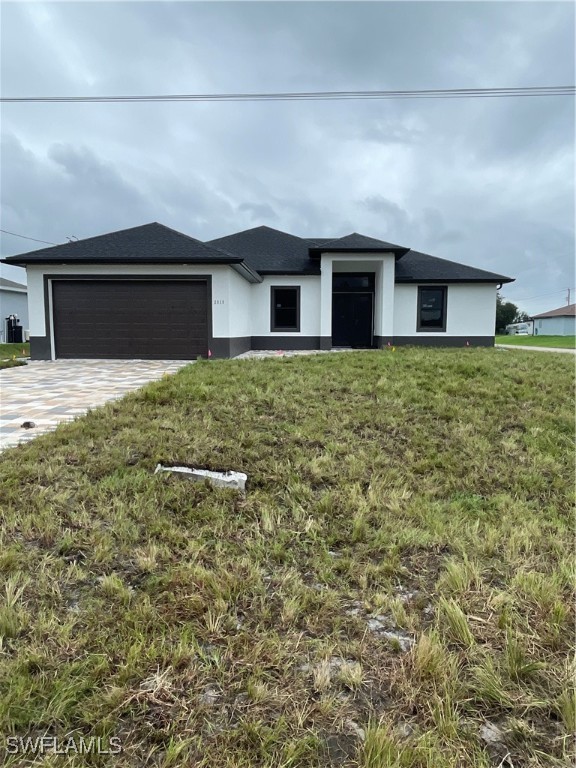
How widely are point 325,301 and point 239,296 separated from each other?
119 inches

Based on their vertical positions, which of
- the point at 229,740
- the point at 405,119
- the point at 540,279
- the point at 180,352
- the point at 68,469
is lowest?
the point at 229,740

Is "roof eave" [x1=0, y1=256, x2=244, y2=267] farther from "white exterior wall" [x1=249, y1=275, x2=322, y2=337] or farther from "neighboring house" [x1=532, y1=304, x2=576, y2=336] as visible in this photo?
"neighboring house" [x1=532, y1=304, x2=576, y2=336]

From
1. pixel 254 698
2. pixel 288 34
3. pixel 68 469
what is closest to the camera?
pixel 254 698

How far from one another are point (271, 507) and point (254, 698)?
4.91ft

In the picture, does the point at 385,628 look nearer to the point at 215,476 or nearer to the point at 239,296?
the point at 215,476

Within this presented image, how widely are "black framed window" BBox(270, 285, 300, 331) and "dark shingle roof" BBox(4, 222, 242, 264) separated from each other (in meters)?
3.62

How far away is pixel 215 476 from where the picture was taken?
331 cm

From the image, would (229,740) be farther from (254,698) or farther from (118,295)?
(118,295)

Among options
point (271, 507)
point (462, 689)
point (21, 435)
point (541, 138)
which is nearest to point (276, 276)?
point (541, 138)

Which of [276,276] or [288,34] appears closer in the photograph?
[288,34]

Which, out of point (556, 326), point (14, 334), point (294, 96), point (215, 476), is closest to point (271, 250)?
point (294, 96)

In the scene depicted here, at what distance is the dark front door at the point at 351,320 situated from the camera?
16375 mm

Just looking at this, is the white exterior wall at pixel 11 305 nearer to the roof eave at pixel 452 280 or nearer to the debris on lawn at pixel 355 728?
the roof eave at pixel 452 280

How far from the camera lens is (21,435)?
4.23 meters
